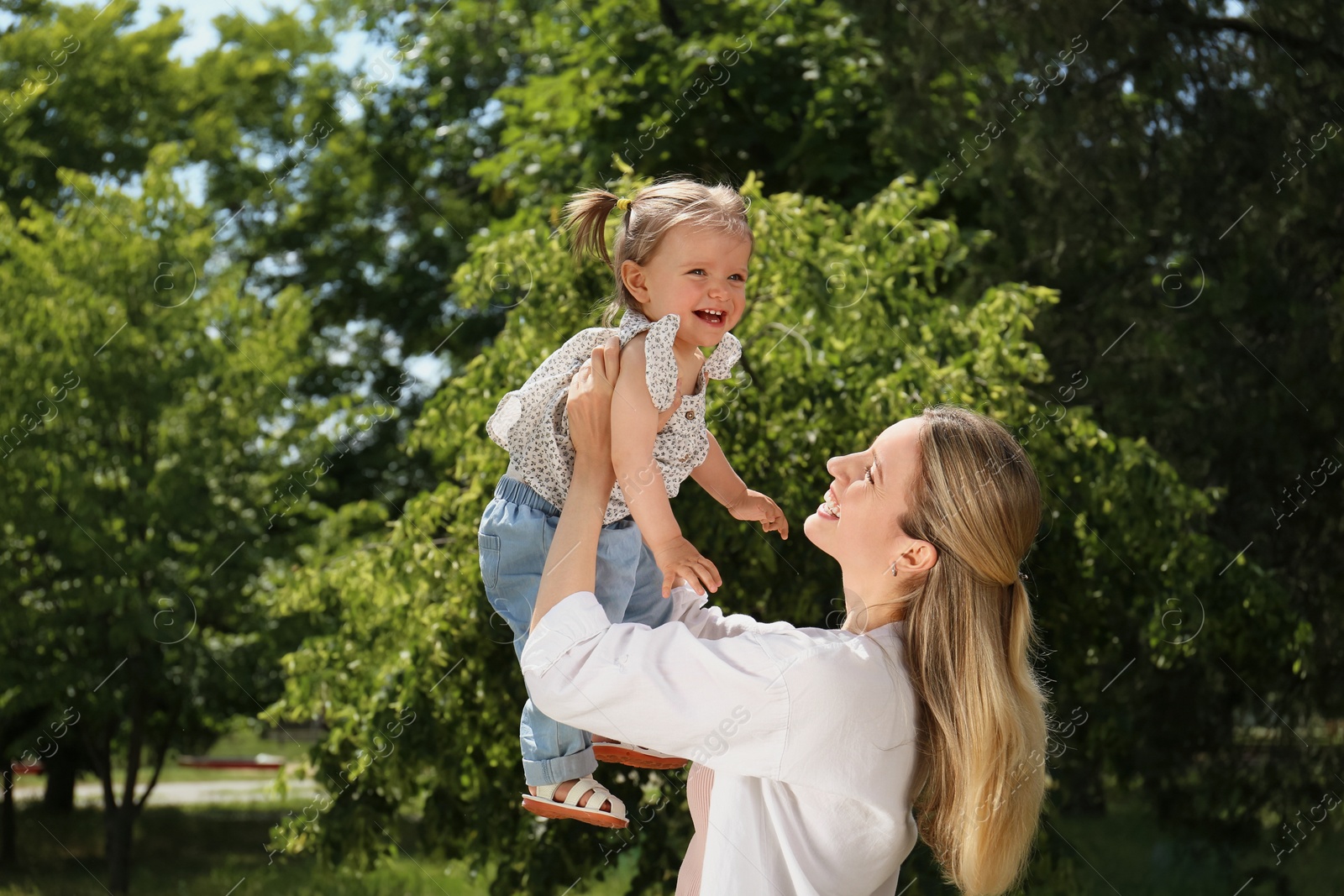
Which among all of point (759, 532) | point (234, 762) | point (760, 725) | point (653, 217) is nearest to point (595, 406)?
point (653, 217)

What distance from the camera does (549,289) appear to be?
18.8 feet

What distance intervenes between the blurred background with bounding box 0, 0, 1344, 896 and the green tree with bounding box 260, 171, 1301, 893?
0.03 meters

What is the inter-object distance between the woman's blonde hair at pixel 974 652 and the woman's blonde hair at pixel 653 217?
52 centimetres

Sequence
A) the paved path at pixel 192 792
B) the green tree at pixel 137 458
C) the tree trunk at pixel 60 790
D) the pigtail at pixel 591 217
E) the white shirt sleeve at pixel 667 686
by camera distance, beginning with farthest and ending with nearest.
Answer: the paved path at pixel 192 792 → the tree trunk at pixel 60 790 → the green tree at pixel 137 458 → the pigtail at pixel 591 217 → the white shirt sleeve at pixel 667 686

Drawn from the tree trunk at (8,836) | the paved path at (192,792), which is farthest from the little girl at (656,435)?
the paved path at (192,792)

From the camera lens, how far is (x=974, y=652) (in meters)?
1.91

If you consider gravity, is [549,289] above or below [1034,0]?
below

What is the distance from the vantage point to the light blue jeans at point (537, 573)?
2.19 meters

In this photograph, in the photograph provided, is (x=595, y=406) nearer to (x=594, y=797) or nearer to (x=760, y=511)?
(x=760, y=511)

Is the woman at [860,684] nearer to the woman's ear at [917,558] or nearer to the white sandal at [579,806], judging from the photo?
the woman's ear at [917,558]

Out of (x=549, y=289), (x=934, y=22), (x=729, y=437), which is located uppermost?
(x=934, y=22)

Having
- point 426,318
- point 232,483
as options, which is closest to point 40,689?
point 232,483

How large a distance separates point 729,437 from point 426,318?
320 inches

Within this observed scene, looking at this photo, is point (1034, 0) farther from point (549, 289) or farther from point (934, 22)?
point (549, 289)
